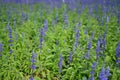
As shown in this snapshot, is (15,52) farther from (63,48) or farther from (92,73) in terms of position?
(92,73)

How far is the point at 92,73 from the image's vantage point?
12.1ft

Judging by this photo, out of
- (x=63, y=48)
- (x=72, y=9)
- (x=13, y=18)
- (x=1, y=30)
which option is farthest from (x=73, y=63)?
(x=72, y=9)

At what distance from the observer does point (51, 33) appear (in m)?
5.37

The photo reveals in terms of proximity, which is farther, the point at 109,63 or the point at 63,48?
the point at 63,48

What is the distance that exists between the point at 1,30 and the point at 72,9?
12.5 ft

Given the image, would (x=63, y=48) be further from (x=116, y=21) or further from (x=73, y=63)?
(x=116, y=21)

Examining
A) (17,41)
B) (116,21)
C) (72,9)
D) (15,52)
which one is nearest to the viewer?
(15,52)

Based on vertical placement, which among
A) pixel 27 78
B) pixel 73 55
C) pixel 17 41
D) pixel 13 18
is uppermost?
pixel 13 18

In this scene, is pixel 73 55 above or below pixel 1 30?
below

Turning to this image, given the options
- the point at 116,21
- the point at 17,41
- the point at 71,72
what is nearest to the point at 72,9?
the point at 116,21

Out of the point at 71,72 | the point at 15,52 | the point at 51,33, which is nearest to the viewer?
the point at 71,72

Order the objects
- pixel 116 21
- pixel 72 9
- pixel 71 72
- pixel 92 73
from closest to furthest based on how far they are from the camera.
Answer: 1. pixel 92 73
2. pixel 71 72
3. pixel 116 21
4. pixel 72 9

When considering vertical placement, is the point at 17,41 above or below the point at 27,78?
above

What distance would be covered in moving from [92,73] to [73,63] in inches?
30.0
